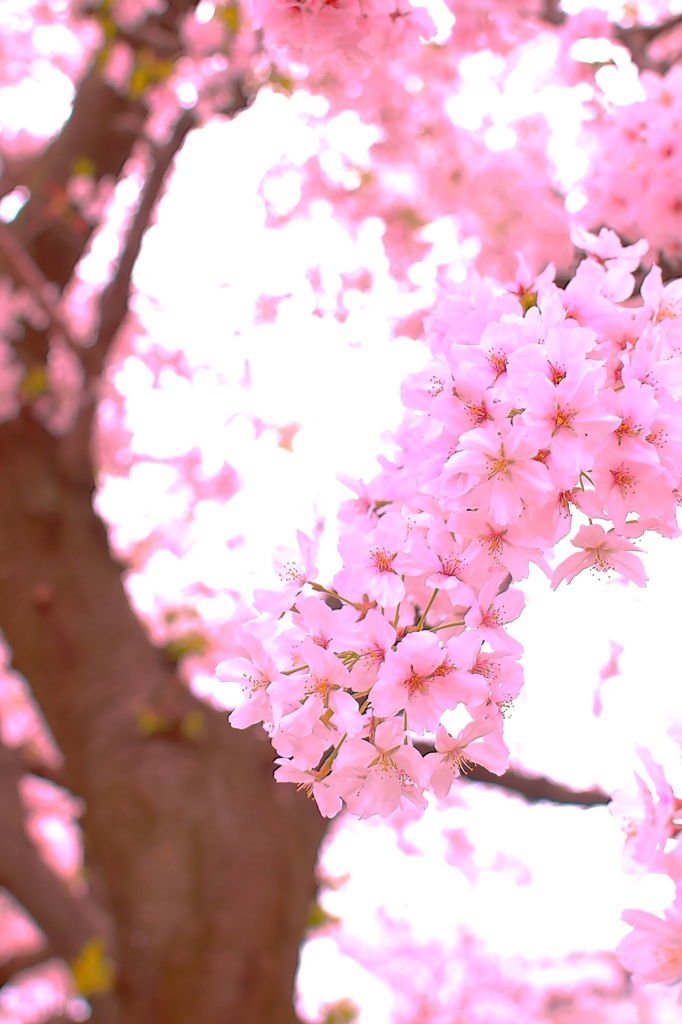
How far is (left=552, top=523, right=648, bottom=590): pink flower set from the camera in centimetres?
108

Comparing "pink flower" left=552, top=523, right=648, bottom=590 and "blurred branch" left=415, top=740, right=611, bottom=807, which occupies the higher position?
"pink flower" left=552, top=523, right=648, bottom=590

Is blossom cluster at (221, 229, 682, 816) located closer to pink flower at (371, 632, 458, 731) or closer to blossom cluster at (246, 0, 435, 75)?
pink flower at (371, 632, 458, 731)

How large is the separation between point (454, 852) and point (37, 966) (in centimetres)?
622

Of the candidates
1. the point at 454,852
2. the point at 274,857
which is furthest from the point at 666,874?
the point at 454,852

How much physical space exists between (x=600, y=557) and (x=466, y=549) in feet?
0.72

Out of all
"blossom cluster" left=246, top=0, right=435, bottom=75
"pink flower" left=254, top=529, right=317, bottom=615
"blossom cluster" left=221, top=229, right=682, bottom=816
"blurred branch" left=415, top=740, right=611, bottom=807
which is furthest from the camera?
"blurred branch" left=415, top=740, right=611, bottom=807

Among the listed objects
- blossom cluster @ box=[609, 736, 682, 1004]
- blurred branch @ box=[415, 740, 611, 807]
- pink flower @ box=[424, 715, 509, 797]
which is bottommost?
blurred branch @ box=[415, 740, 611, 807]

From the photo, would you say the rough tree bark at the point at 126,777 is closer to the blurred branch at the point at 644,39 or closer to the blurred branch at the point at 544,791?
the blurred branch at the point at 544,791

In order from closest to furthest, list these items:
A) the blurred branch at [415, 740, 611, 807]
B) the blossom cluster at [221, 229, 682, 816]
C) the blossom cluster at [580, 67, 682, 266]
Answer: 1. the blossom cluster at [221, 229, 682, 816]
2. the blossom cluster at [580, 67, 682, 266]
3. the blurred branch at [415, 740, 611, 807]

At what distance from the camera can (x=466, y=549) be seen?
1016 mm

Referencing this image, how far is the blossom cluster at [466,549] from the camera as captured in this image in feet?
3.08

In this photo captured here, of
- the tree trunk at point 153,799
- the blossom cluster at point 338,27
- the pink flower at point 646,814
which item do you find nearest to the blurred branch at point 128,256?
the tree trunk at point 153,799

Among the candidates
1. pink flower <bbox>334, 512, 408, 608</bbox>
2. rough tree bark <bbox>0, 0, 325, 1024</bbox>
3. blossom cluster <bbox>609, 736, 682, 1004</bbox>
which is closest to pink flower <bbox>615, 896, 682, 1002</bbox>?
blossom cluster <bbox>609, 736, 682, 1004</bbox>

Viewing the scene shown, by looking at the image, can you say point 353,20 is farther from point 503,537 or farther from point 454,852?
point 454,852
